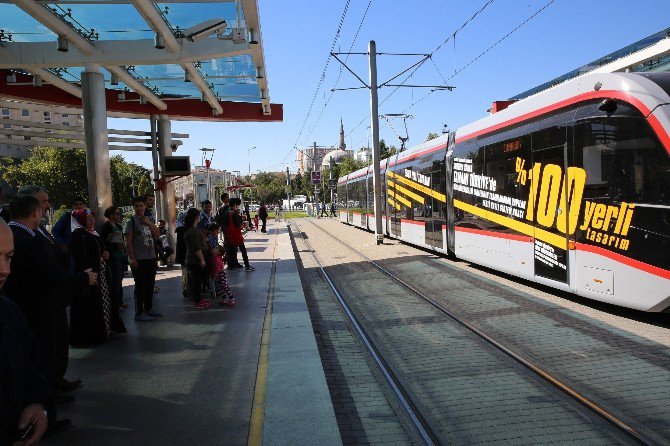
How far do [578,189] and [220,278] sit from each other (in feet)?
18.6

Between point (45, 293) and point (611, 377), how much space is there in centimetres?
493

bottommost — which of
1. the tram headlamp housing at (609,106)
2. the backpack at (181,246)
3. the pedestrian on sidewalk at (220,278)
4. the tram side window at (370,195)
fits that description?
the pedestrian on sidewalk at (220,278)

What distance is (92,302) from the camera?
247 inches

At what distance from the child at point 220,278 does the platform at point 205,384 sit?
1.56 ft

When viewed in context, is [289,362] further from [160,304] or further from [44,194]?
[160,304]

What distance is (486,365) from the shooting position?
5.52 metres

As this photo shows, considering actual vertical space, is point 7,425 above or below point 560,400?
above

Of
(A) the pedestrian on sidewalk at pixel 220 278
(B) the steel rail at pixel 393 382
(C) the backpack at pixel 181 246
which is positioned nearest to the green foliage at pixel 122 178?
(C) the backpack at pixel 181 246

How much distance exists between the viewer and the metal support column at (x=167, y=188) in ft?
47.9

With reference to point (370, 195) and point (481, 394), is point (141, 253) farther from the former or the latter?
point (370, 195)

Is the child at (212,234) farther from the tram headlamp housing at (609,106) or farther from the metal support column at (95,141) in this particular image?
the tram headlamp housing at (609,106)

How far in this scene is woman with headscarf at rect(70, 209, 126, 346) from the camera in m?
5.92

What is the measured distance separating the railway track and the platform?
2.62 feet

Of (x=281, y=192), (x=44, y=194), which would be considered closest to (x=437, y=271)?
(x=44, y=194)
